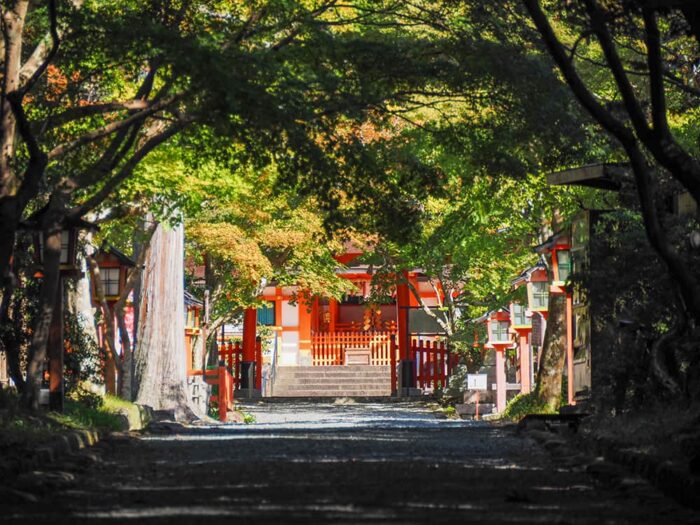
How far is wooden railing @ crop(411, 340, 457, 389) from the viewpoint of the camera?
52.0m

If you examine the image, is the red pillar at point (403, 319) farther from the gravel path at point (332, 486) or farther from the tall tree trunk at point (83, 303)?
the gravel path at point (332, 486)

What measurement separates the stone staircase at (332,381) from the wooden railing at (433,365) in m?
1.40

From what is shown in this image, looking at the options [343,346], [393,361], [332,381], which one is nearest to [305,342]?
[343,346]

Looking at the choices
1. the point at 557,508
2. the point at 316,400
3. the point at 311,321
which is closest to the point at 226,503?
the point at 557,508

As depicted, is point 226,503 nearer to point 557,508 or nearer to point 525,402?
point 557,508

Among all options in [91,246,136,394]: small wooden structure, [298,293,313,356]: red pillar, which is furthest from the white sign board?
[298,293,313,356]: red pillar

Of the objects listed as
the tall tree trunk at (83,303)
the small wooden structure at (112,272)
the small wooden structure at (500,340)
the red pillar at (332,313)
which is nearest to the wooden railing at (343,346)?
the red pillar at (332,313)

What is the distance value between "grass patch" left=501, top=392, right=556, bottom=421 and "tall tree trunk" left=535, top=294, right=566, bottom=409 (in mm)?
145

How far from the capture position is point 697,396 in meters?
16.8

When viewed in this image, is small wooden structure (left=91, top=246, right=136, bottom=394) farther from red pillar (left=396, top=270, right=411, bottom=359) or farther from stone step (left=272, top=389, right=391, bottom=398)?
stone step (left=272, top=389, right=391, bottom=398)

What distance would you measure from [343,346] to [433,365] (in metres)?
5.42

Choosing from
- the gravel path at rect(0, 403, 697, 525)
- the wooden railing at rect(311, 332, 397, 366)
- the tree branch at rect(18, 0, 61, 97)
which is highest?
the tree branch at rect(18, 0, 61, 97)

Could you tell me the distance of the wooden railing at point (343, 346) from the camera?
5716 cm

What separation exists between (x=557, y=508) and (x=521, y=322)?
23.6 m
